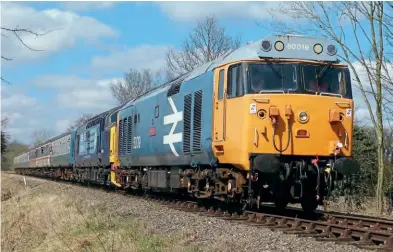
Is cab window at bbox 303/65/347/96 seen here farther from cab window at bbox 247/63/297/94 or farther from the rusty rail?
the rusty rail

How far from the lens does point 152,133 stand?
16.8 m

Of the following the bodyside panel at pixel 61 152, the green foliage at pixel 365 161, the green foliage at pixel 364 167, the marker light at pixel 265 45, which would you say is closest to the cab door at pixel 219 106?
the marker light at pixel 265 45

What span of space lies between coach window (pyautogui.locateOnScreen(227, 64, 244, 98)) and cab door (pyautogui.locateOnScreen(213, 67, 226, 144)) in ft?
0.54

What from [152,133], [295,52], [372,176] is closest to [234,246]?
[295,52]

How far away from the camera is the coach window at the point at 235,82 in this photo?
11031mm

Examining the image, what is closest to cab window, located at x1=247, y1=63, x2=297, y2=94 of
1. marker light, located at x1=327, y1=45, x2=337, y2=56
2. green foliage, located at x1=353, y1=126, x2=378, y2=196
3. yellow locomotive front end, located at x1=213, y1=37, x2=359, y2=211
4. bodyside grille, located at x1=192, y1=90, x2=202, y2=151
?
yellow locomotive front end, located at x1=213, y1=37, x2=359, y2=211

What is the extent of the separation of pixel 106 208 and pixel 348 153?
652 centimetres

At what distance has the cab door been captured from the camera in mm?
11539

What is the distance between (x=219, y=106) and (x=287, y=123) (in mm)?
1639

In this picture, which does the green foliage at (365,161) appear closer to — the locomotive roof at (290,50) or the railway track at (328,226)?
the railway track at (328,226)

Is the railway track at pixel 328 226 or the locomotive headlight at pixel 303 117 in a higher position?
the locomotive headlight at pixel 303 117

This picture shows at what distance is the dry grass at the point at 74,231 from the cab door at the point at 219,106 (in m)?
2.44

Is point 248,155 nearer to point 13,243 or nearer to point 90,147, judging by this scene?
point 13,243

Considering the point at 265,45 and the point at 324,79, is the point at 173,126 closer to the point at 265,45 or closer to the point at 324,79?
the point at 265,45
